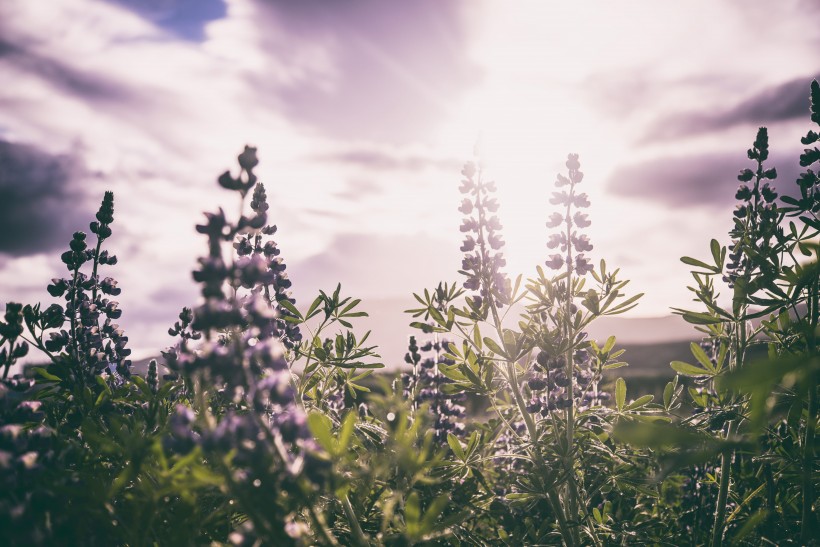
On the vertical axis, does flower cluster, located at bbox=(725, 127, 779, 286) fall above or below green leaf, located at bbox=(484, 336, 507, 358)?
above

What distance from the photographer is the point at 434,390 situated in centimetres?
434

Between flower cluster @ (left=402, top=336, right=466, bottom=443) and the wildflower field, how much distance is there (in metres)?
0.03

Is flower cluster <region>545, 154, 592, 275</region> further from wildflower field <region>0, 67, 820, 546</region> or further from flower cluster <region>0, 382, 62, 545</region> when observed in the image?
flower cluster <region>0, 382, 62, 545</region>

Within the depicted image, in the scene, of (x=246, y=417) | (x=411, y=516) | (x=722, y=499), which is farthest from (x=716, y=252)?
(x=246, y=417)

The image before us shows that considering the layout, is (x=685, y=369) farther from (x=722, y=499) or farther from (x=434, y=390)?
(x=434, y=390)

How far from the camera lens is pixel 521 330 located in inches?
127

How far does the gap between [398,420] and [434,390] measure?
9.16ft

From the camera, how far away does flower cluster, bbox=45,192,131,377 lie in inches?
117

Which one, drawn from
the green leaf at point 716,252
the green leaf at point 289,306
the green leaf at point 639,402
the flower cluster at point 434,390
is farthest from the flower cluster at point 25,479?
the green leaf at point 716,252

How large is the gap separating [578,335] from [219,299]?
7.45 ft

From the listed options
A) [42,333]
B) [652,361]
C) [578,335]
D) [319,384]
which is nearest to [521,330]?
[578,335]

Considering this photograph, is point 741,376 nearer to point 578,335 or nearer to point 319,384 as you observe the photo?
A: point 578,335

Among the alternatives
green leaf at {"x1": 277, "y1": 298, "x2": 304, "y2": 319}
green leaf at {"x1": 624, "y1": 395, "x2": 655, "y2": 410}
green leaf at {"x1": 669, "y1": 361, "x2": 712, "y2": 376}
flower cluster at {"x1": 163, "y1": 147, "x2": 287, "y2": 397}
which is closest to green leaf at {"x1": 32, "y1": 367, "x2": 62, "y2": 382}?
green leaf at {"x1": 277, "y1": 298, "x2": 304, "y2": 319}

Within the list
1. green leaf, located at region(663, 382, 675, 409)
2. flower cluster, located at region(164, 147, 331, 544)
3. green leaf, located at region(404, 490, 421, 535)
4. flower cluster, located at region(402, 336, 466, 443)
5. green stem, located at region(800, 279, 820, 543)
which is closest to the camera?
flower cluster, located at region(164, 147, 331, 544)
